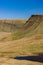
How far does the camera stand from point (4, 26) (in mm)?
160375

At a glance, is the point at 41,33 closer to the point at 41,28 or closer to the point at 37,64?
the point at 41,28

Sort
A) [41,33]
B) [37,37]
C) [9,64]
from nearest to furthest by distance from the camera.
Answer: [9,64], [37,37], [41,33]

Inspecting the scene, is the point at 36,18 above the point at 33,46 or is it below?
above

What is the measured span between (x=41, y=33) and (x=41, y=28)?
6.20 meters

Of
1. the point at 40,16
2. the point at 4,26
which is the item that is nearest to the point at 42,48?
the point at 40,16

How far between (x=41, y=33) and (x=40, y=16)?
37.5 m

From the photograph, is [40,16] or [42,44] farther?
[40,16]

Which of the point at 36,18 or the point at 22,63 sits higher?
the point at 36,18

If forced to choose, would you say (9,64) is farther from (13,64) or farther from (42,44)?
(42,44)

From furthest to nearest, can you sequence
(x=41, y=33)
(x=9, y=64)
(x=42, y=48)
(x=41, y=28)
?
(x=41, y=28) < (x=41, y=33) < (x=42, y=48) < (x=9, y=64)

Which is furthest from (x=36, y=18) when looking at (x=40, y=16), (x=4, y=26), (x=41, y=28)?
(x=4, y=26)

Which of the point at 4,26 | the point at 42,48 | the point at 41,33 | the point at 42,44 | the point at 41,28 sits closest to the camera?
the point at 42,48

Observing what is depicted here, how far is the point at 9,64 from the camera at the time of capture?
3009cm

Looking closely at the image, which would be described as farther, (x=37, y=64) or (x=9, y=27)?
(x=9, y=27)
